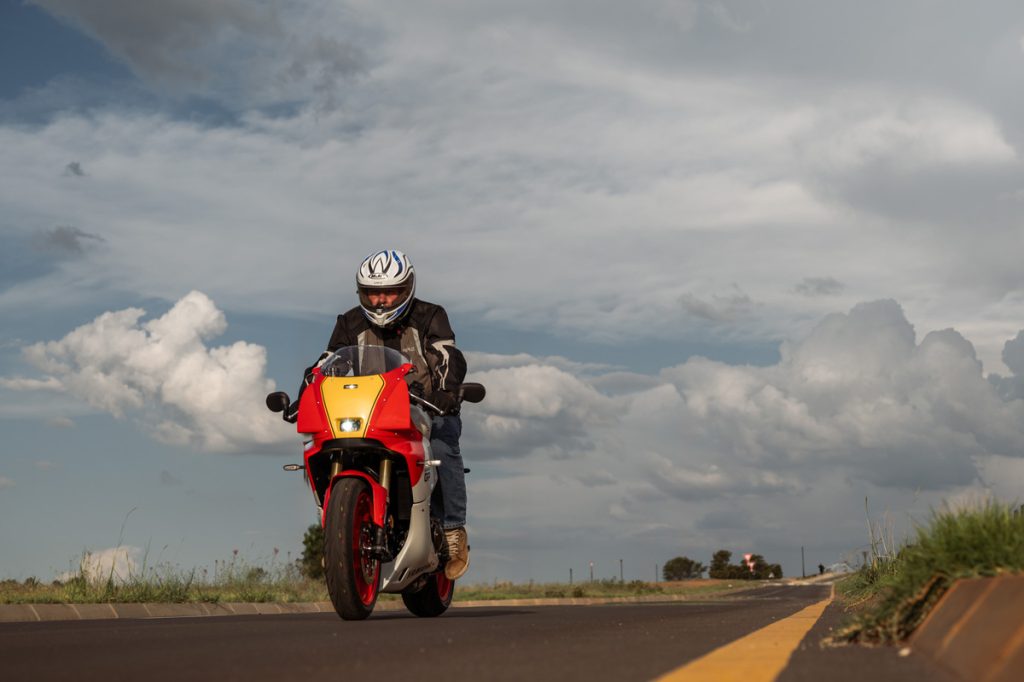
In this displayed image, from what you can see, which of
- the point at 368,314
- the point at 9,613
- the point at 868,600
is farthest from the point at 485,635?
the point at 9,613

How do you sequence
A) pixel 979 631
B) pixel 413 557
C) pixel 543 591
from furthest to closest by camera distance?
pixel 543 591
pixel 413 557
pixel 979 631

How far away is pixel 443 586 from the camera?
36.2ft

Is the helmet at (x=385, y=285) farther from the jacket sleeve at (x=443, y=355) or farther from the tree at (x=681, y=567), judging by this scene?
the tree at (x=681, y=567)

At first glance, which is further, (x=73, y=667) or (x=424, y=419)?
(x=424, y=419)

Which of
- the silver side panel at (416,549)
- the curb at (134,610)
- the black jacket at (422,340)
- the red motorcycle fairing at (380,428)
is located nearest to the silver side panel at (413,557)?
the silver side panel at (416,549)

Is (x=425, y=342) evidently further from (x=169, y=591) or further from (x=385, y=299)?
(x=169, y=591)

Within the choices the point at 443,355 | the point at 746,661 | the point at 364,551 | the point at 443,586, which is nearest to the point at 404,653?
the point at 746,661

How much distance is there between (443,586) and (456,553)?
0.92m

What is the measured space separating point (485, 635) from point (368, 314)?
352cm

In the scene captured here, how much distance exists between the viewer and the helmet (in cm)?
1020

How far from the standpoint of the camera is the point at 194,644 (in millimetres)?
7094

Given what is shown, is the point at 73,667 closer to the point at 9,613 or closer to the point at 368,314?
the point at 368,314

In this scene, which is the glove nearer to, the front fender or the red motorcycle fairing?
the red motorcycle fairing

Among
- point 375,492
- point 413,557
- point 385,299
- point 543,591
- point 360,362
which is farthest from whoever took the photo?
point 543,591
